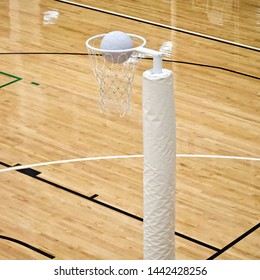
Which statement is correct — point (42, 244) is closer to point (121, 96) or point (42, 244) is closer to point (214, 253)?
point (214, 253)

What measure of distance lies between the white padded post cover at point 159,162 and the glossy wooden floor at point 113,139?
3.57 ft

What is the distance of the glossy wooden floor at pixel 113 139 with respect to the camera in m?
8.23

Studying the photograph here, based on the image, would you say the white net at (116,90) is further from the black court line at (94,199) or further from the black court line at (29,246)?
the black court line at (29,246)

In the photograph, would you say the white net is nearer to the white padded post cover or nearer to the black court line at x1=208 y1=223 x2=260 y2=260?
the black court line at x1=208 y1=223 x2=260 y2=260

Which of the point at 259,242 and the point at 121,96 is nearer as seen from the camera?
the point at 259,242

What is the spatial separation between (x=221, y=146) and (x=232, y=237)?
1861 millimetres

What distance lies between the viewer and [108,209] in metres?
8.66

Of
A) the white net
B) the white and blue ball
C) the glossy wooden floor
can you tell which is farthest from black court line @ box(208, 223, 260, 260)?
the white net

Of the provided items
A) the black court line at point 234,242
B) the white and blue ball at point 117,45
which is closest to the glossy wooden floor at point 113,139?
the black court line at point 234,242
